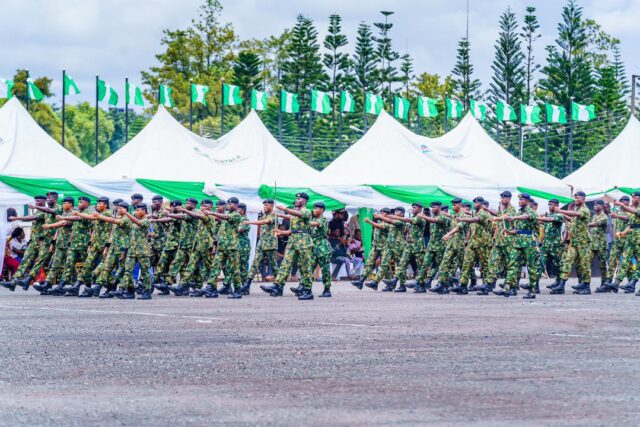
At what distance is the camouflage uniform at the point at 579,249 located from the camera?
78.9ft

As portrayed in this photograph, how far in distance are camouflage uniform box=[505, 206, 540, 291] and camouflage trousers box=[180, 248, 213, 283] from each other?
18.7ft

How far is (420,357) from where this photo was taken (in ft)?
39.0

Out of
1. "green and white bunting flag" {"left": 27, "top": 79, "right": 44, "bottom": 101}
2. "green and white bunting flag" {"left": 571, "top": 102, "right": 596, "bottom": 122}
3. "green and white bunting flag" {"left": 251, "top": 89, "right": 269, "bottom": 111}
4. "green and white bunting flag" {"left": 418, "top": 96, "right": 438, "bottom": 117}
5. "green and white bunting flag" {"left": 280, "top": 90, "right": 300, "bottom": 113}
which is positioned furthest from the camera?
"green and white bunting flag" {"left": 571, "top": 102, "right": 596, "bottom": 122}

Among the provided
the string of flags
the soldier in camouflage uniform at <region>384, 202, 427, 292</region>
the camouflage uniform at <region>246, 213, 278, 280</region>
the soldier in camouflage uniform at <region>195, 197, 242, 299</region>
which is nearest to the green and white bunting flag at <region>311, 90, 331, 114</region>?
the string of flags

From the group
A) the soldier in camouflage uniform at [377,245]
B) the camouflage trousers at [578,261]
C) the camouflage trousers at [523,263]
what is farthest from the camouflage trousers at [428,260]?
the camouflage trousers at [578,261]

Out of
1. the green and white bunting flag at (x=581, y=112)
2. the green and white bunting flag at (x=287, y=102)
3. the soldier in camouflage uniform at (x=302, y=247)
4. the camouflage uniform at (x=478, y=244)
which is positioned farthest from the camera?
the green and white bunting flag at (x=581, y=112)

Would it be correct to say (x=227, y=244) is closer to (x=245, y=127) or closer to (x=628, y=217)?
(x=628, y=217)

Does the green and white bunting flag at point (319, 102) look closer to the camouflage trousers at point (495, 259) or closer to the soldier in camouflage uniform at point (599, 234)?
the soldier in camouflage uniform at point (599, 234)

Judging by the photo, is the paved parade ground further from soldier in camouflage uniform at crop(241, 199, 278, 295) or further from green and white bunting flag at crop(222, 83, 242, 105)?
green and white bunting flag at crop(222, 83, 242, 105)

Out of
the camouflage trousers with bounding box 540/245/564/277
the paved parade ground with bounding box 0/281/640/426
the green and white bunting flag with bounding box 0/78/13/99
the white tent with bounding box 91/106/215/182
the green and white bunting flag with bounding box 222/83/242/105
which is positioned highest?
the green and white bunting flag with bounding box 222/83/242/105

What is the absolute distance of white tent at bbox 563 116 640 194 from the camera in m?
34.4

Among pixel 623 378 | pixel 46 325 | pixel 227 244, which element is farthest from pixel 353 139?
pixel 623 378

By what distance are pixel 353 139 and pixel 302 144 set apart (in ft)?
14.9

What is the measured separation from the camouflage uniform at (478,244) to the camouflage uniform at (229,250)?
4.64m
